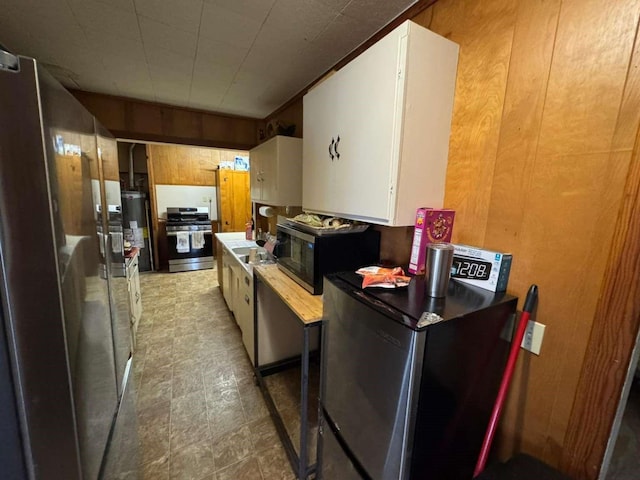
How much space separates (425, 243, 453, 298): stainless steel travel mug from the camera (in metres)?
0.94

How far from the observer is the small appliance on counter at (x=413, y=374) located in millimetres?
796

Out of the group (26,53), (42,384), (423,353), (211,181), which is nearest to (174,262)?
(211,181)

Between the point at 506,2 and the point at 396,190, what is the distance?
2.65 feet

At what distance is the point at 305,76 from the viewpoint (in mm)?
2145

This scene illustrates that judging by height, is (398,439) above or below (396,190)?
below

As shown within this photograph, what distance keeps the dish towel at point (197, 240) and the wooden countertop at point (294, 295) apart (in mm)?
3498

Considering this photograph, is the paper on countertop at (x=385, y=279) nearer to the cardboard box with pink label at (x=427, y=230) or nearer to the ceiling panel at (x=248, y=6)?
the cardboard box with pink label at (x=427, y=230)

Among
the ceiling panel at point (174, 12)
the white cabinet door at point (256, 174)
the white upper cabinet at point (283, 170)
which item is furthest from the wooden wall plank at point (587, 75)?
the white cabinet door at point (256, 174)

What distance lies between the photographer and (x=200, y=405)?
6.23 ft

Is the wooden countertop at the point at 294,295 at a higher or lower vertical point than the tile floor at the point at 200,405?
higher

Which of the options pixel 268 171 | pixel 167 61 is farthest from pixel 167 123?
pixel 268 171

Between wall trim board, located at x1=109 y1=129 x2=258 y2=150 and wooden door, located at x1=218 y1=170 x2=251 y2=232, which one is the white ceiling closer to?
wall trim board, located at x1=109 y1=129 x2=258 y2=150

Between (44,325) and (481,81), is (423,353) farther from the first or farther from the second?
(481,81)

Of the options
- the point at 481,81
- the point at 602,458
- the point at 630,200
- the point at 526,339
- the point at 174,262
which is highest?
the point at 481,81
